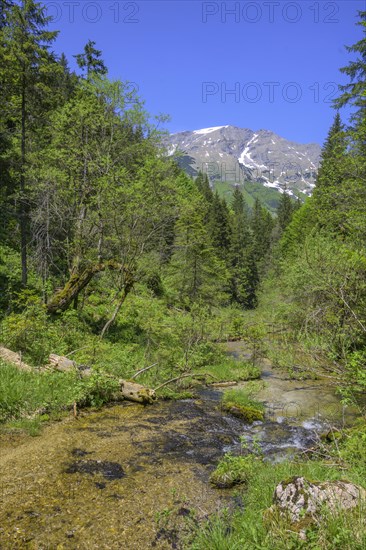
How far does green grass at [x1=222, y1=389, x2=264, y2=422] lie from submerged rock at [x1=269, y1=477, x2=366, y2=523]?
7.19 m

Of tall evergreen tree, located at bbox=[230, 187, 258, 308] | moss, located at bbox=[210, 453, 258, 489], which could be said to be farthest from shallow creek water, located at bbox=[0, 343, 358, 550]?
tall evergreen tree, located at bbox=[230, 187, 258, 308]

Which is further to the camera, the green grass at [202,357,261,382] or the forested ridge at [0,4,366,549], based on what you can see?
the green grass at [202,357,261,382]

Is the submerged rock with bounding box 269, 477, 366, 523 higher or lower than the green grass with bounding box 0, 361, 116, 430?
higher

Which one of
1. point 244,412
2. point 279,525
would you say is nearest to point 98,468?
point 279,525

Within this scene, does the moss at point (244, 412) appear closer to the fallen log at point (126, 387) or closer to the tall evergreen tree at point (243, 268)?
the fallen log at point (126, 387)

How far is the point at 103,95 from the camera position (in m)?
18.2

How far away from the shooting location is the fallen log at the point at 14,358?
9407mm

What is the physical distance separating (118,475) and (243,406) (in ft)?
21.3

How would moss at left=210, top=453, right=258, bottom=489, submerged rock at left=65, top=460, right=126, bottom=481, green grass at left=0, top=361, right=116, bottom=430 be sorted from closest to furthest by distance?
1. submerged rock at left=65, top=460, right=126, bottom=481
2. moss at left=210, top=453, right=258, bottom=489
3. green grass at left=0, top=361, right=116, bottom=430

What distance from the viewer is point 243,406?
37.6 feet

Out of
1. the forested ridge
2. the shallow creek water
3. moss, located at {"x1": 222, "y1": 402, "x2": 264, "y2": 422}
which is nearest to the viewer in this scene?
the shallow creek water

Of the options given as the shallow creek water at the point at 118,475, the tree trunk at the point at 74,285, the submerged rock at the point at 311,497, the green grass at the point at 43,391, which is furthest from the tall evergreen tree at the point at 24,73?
the submerged rock at the point at 311,497

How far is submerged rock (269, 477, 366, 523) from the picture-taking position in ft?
11.7

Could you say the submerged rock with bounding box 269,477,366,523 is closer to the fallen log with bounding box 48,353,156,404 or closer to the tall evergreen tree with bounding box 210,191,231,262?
the fallen log with bounding box 48,353,156,404
